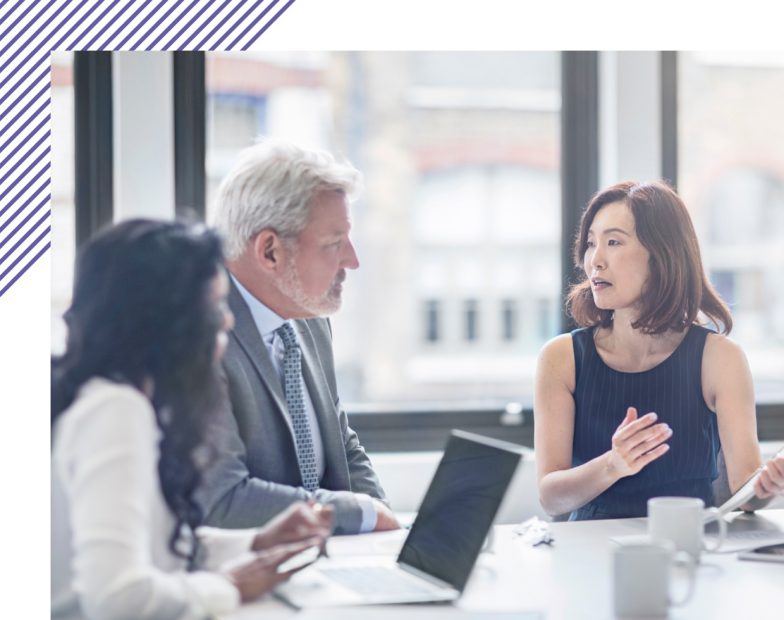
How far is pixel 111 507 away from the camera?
105cm

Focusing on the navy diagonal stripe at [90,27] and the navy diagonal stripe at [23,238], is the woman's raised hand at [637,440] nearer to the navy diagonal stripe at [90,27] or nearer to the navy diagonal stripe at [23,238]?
the navy diagonal stripe at [23,238]

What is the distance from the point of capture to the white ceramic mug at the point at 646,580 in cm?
118

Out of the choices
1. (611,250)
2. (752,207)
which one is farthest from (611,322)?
(752,207)

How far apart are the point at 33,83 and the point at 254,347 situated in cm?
69

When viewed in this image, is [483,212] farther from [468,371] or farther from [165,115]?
[165,115]

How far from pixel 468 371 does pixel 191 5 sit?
3.93 feet

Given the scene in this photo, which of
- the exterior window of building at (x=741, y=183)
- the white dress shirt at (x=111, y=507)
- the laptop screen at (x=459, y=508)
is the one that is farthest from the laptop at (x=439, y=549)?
the exterior window of building at (x=741, y=183)

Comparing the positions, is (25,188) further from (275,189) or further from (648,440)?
(648,440)

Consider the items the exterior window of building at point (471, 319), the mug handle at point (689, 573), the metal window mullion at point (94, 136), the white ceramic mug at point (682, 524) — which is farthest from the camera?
the exterior window of building at point (471, 319)

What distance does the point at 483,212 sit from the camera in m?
2.66

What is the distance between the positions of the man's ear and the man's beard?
0.8 inches

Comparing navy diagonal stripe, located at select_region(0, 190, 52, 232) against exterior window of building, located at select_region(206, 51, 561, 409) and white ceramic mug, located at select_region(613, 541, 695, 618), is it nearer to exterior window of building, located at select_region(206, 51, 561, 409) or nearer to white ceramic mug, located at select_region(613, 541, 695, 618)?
exterior window of building, located at select_region(206, 51, 561, 409)

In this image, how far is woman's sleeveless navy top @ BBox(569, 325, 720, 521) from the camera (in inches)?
75.0

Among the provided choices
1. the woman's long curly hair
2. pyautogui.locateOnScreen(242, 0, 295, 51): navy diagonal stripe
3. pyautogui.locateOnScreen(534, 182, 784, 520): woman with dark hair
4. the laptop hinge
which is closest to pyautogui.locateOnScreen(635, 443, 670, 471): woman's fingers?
pyautogui.locateOnScreen(534, 182, 784, 520): woman with dark hair
